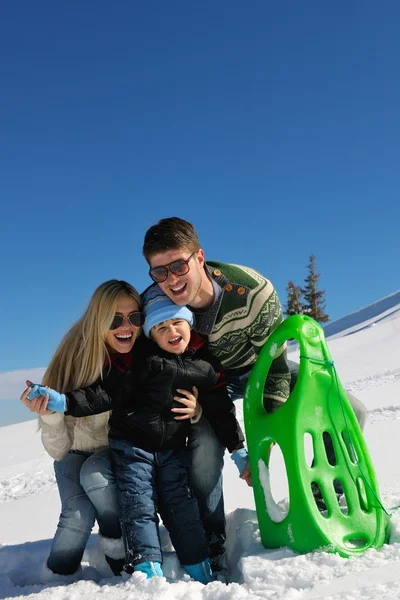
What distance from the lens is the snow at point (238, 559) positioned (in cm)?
190

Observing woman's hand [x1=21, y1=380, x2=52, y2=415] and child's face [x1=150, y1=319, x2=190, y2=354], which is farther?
child's face [x1=150, y1=319, x2=190, y2=354]

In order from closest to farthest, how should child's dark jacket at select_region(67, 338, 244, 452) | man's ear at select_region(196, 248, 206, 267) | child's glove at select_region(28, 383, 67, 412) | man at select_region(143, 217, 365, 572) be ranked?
1. child's glove at select_region(28, 383, 67, 412)
2. child's dark jacket at select_region(67, 338, 244, 452)
3. man at select_region(143, 217, 365, 572)
4. man's ear at select_region(196, 248, 206, 267)

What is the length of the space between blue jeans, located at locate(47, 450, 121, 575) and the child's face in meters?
0.71

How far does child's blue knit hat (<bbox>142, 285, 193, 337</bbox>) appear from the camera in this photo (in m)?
2.82

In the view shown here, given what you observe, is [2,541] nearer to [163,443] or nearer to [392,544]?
[163,443]

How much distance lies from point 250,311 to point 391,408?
390cm

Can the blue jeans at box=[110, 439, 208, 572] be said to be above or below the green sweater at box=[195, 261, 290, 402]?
below

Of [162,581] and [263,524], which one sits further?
[263,524]

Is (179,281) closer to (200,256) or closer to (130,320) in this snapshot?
(200,256)

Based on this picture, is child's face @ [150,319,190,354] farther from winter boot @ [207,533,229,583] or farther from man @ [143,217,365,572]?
winter boot @ [207,533,229,583]

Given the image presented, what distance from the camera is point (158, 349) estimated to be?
2863 millimetres

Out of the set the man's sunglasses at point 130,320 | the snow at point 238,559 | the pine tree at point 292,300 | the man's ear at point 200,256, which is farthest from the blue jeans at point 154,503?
the pine tree at point 292,300

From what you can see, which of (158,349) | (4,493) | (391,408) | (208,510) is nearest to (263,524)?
(208,510)

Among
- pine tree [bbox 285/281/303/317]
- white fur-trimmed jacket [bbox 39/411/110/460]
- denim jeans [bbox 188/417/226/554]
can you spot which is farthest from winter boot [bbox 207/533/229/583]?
pine tree [bbox 285/281/303/317]
